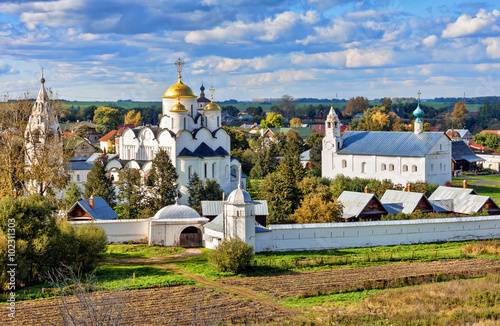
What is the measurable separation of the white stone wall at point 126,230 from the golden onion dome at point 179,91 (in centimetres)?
1418

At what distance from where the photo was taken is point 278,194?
29.8 meters

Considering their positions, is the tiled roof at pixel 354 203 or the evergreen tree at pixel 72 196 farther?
the evergreen tree at pixel 72 196

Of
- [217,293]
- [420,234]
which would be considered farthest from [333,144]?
[217,293]

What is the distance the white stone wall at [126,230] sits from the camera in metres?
25.3

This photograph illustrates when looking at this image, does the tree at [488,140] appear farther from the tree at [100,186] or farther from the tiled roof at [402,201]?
the tree at [100,186]

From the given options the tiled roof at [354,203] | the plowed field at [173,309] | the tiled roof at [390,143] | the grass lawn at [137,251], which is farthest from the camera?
the tiled roof at [390,143]

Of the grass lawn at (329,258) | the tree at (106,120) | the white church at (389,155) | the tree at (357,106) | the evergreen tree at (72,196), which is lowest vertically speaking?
the grass lawn at (329,258)

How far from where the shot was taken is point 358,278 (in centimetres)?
1975

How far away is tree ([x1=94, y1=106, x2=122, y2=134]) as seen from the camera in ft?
270

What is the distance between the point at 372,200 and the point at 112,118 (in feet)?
214

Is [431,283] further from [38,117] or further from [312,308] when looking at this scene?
[38,117]

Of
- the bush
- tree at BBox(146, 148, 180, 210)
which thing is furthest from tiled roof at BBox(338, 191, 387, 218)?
the bush

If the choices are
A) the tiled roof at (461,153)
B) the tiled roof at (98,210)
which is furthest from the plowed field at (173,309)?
the tiled roof at (461,153)

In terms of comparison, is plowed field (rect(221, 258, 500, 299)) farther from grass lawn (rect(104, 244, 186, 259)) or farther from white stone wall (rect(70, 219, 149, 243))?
white stone wall (rect(70, 219, 149, 243))
